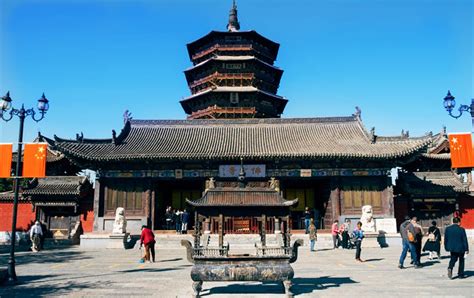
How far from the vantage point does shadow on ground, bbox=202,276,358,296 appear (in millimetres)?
8030

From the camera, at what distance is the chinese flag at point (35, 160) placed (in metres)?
11.0

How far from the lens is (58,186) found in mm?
23078

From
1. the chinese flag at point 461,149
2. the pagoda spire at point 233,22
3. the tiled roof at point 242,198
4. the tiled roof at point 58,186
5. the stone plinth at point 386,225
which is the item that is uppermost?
the pagoda spire at point 233,22

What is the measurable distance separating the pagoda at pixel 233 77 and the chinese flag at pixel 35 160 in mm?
20078

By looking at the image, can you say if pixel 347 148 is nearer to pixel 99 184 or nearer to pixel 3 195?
pixel 99 184

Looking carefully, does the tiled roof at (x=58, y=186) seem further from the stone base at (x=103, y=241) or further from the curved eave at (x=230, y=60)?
the curved eave at (x=230, y=60)

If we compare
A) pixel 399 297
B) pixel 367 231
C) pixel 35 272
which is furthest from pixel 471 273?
pixel 35 272

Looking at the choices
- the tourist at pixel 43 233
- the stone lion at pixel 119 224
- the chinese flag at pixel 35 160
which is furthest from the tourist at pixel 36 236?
the chinese flag at pixel 35 160

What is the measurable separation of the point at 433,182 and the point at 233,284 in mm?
19342

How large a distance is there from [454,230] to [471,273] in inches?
72.7

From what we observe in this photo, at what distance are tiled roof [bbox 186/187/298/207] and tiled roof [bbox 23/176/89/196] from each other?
15.4 metres

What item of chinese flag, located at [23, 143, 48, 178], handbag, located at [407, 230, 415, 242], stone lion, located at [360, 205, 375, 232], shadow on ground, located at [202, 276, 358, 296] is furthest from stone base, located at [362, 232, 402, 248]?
chinese flag, located at [23, 143, 48, 178]

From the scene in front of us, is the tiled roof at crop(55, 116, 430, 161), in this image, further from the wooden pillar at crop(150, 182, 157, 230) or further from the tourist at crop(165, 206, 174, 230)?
the tourist at crop(165, 206, 174, 230)

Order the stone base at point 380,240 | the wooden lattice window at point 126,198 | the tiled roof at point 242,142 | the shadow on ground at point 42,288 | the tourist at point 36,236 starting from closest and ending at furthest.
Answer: the shadow on ground at point 42,288 < the tourist at point 36,236 < the stone base at point 380,240 < the tiled roof at point 242,142 < the wooden lattice window at point 126,198
